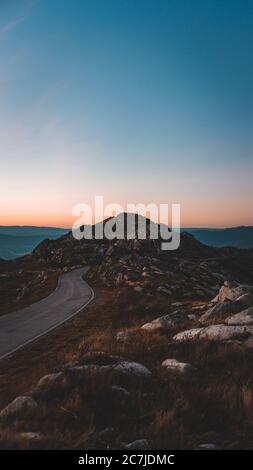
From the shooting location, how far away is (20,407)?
26.5ft

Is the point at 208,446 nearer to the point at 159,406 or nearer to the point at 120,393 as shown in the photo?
the point at 159,406

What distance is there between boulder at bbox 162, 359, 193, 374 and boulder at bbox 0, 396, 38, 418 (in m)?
3.81

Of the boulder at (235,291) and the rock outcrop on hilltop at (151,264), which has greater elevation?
the boulder at (235,291)

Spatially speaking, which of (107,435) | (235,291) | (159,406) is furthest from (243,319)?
(235,291)

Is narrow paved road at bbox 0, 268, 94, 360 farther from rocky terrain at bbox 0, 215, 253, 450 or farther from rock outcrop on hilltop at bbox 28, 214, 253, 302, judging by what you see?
rock outcrop on hilltop at bbox 28, 214, 253, 302

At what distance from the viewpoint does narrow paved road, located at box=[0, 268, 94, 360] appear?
2155cm

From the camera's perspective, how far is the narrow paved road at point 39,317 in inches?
848

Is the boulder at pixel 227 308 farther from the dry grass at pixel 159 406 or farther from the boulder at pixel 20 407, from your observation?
the boulder at pixel 20 407

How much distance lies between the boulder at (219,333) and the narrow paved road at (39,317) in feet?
28.7

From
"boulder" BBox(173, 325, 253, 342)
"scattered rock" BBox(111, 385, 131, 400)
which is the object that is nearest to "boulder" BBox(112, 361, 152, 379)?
"scattered rock" BBox(111, 385, 131, 400)

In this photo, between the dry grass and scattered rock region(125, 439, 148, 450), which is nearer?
scattered rock region(125, 439, 148, 450)

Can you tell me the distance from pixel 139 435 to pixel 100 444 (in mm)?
762

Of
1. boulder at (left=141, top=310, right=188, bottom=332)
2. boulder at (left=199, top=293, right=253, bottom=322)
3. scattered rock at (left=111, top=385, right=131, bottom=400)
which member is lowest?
boulder at (left=141, top=310, right=188, bottom=332)

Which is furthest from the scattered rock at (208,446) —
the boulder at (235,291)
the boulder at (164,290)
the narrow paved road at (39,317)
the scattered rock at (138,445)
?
the boulder at (164,290)
